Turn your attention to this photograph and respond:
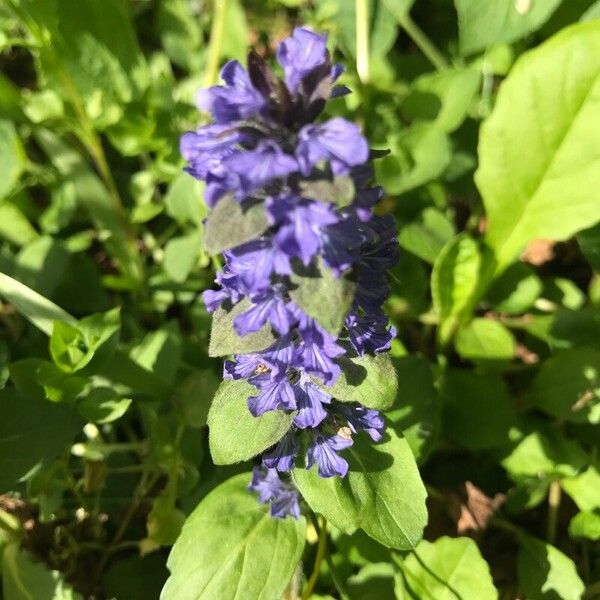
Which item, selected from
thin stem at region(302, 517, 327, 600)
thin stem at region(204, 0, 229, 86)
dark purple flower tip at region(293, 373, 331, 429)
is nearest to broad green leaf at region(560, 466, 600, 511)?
thin stem at region(302, 517, 327, 600)

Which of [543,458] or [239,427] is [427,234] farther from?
[239,427]

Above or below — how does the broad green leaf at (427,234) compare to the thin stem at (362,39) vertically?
below

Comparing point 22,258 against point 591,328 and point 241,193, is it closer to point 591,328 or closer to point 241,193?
point 241,193

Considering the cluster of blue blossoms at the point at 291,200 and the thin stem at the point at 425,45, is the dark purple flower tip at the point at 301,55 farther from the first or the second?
the thin stem at the point at 425,45

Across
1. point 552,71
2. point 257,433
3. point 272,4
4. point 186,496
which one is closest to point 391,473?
point 257,433

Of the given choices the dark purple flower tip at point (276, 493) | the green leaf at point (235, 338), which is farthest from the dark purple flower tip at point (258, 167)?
the dark purple flower tip at point (276, 493)

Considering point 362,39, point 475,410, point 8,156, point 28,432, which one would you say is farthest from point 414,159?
point 28,432
